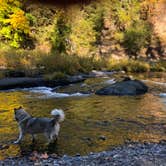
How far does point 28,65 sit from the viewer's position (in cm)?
2498

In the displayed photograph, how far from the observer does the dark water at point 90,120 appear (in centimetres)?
920

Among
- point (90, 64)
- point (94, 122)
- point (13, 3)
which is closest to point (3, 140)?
point (94, 122)

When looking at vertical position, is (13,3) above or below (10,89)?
above

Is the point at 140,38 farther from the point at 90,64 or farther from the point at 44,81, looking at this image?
the point at 44,81

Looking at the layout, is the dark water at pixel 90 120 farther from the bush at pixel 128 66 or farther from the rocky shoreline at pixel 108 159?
the bush at pixel 128 66

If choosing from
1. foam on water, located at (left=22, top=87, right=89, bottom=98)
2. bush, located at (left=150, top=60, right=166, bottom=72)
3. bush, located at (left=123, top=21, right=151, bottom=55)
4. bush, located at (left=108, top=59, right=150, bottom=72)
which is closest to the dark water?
foam on water, located at (left=22, top=87, right=89, bottom=98)

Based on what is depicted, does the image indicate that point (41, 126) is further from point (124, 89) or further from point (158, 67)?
point (158, 67)

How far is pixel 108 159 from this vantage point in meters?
7.74

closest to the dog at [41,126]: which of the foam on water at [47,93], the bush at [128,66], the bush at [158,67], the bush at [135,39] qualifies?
the foam on water at [47,93]

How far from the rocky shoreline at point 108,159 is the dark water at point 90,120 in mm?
488

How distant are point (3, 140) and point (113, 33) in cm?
3295

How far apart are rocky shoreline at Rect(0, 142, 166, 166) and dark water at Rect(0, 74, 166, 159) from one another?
0.49m

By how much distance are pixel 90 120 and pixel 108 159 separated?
4.23 metres

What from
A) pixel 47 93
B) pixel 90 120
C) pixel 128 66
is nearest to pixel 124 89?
pixel 47 93
